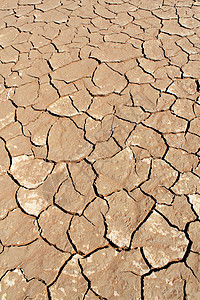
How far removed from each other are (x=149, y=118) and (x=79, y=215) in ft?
3.36

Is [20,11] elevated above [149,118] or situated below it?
above

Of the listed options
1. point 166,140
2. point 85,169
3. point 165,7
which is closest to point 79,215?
point 85,169

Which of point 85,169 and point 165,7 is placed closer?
point 85,169

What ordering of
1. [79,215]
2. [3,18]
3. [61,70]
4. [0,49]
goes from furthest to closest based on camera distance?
[3,18] → [0,49] → [61,70] → [79,215]

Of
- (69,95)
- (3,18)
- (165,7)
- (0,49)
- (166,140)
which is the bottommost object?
(166,140)

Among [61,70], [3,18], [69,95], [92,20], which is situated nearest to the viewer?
[69,95]

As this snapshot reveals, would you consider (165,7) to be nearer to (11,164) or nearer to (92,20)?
(92,20)

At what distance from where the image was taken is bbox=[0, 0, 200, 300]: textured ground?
1.48m

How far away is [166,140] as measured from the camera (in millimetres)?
2066

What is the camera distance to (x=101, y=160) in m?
1.99

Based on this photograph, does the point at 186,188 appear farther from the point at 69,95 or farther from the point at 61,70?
the point at 61,70

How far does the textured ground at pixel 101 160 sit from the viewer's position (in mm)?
1483

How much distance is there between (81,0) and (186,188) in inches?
130

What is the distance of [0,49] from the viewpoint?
3.12 meters
